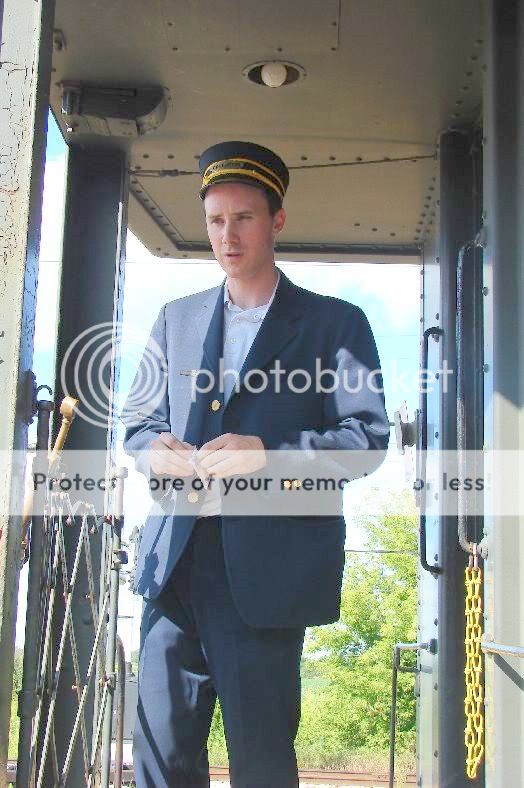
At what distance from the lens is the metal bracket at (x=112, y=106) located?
136 inches

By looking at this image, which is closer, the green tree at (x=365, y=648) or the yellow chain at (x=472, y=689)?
the yellow chain at (x=472, y=689)

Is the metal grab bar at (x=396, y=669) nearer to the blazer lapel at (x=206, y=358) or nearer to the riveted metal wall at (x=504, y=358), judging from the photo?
the riveted metal wall at (x=504, y=358)

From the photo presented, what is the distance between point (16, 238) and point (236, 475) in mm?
818

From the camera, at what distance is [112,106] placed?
3.47 metres

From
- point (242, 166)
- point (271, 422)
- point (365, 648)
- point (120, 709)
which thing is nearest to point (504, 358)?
point (271, 422)

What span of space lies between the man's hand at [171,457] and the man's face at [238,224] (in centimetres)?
58

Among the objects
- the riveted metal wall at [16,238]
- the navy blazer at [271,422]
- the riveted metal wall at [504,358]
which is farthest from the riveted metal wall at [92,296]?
the riveted metal wall at [504,358]

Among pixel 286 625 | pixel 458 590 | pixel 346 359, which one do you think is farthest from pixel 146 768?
pixel 458 590

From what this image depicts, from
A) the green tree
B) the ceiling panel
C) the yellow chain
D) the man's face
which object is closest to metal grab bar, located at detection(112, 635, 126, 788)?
the yellow chain

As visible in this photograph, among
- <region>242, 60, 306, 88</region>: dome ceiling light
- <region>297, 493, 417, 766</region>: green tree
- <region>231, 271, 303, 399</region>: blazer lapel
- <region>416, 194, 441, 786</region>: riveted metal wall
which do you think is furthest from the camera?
<region>297, 493, 417, 766</region>: green tree

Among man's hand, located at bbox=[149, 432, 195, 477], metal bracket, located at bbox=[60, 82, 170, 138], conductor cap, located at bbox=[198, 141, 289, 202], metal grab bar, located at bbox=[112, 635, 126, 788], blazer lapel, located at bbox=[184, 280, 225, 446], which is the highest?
metal bracket, located at bbox=[60, 82, 170, 138]

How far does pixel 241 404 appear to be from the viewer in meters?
2.59

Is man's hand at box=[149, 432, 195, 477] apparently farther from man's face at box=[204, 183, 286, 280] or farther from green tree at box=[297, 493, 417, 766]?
green tree at box=[297, 493, 417, 766]

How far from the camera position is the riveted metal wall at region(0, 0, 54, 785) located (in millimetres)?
1888
